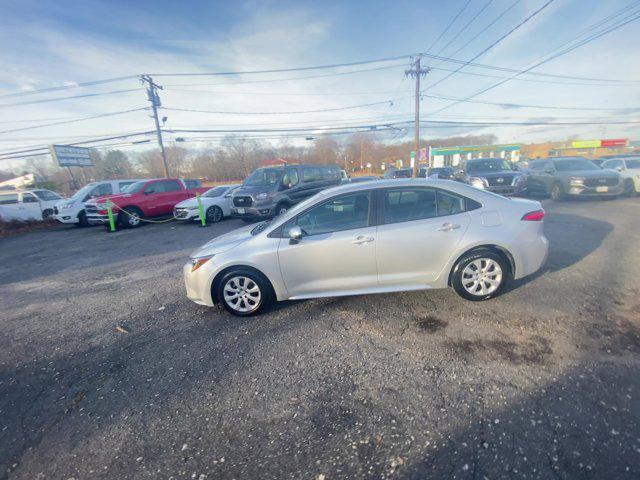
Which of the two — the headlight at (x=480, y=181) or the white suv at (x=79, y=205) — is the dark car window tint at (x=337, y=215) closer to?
the headlight at (x=480, y=181)

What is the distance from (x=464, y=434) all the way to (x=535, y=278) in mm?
3221

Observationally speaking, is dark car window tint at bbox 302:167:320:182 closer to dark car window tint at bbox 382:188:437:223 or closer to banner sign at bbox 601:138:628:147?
dark car window tint at bbox 382:188:437:223

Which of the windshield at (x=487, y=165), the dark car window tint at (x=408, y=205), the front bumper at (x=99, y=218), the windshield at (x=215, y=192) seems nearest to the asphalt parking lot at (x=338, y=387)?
the dark car window tint at (x=408, y=205)

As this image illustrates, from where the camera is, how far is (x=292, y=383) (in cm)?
250

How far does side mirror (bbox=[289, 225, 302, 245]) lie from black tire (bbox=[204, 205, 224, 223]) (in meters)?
9.06

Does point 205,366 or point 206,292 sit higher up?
point 206,292

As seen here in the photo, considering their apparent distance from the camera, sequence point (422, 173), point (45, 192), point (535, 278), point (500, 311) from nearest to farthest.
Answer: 1. point (500, 311)
2. point (535, 278)
3. point (45, 192)
4. point (422, 173)

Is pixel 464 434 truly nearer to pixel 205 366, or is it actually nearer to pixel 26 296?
pixel 205 366

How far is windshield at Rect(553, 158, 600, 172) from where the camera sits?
11.0 metres

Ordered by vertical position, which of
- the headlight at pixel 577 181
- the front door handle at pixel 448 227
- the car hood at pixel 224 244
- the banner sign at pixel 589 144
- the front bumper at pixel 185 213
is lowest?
the front bumper at pixel 185 213

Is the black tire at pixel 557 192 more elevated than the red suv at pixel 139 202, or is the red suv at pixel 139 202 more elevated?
the red suv at pixel 139 202

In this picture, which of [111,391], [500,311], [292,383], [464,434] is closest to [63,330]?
[111,391]

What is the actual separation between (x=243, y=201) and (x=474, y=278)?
845 centimetres

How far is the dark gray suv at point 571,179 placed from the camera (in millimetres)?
9981
